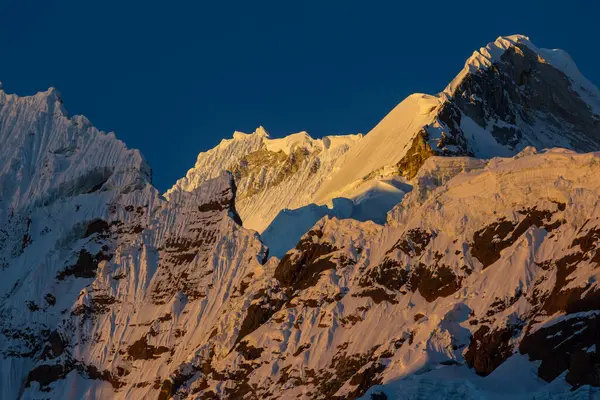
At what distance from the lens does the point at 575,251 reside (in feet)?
581

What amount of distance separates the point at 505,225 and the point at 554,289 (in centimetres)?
1785

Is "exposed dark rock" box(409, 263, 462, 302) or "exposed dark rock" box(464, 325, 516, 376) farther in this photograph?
"exposed dark rock" box(409, 263, 462, 302)

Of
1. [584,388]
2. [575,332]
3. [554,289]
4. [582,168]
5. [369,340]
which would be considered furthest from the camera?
[369,340]

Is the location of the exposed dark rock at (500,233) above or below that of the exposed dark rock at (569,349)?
above

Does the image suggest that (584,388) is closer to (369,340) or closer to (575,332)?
(575,332)

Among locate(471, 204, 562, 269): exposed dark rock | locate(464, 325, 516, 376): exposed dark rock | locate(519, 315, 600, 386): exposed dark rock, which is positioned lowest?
locate(519, 315, 600, 386): exposed dark rock

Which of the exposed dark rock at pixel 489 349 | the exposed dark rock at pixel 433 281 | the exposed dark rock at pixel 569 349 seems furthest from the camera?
the exposed dark rock at pixel 433 281

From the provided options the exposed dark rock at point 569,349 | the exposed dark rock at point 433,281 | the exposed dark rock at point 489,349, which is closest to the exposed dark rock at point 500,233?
the exposed dark rock at point 433,281

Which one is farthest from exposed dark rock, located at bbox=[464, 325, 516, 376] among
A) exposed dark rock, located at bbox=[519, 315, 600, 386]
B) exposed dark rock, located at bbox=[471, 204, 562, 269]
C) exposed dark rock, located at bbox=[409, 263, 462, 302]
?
exposed dark rock, located at bbox=[409, 263, 462, 302]

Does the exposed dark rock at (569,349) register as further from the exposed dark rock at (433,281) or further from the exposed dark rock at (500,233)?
the exposed dark rock at (433,281)

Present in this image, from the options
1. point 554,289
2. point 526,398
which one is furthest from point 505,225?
point 526,398

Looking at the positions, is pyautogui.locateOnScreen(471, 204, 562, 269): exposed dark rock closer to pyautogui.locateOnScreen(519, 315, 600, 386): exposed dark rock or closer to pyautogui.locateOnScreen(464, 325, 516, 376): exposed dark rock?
pyautogui.locateOnScreen(464, 325, 516, 376): exposed dark rock

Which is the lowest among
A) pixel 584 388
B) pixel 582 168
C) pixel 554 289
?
pixel 584 388

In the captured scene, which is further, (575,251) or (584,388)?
(575,251)
